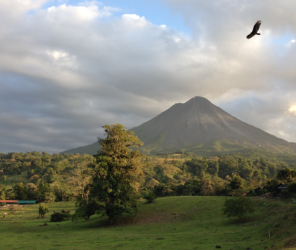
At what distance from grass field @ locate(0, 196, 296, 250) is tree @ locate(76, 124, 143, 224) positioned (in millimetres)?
2597

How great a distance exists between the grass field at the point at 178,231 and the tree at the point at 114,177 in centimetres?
260

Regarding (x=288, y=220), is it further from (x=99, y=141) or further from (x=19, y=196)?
(x=19, y=196)

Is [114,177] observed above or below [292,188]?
above

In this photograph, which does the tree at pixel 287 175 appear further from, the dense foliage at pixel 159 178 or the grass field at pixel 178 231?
the grass field at pixel 178 231

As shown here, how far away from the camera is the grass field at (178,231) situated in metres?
17.1

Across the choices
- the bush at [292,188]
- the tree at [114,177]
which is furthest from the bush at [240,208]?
the tree at [114,177]

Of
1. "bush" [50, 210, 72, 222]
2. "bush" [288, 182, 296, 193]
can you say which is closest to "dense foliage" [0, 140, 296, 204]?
"bush" [50, 210, 72, 222]

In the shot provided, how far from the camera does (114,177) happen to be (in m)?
32.9

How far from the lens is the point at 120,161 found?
110ft

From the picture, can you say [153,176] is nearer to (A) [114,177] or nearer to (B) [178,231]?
(A) [114,177]

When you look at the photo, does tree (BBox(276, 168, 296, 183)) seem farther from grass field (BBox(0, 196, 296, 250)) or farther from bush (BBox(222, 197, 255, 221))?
bush (BBox(222, 197, 255, 221))

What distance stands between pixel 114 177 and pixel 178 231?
11.8 meters

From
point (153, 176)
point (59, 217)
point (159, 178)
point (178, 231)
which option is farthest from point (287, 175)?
point (153, 176)

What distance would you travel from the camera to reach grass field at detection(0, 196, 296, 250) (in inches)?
672
